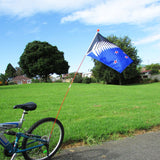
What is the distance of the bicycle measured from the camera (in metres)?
2.84

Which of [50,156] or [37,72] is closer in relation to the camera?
[50,156]

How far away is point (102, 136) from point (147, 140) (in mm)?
1107

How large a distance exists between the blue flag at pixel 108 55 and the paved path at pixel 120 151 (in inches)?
90.8

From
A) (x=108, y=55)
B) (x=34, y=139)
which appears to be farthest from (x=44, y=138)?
(x=108, y=55)

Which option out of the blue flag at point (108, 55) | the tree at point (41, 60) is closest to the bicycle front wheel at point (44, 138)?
the blue flag at point (108, 55)

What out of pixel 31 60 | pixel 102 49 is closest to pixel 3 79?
pixel 31 60

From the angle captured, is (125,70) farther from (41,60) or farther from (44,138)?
(44,138)

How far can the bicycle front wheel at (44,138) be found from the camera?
3033 millimetres

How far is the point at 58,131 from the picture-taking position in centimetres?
353

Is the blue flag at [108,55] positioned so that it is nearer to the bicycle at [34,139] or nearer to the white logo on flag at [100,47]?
the white logo on flag at [100,47]

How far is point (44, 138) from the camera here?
10.9ft

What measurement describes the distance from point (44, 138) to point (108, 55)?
334 cm

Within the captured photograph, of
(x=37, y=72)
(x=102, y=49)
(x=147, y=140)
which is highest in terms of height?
(x=37, y=72)

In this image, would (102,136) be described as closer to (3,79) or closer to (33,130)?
(33,130)
